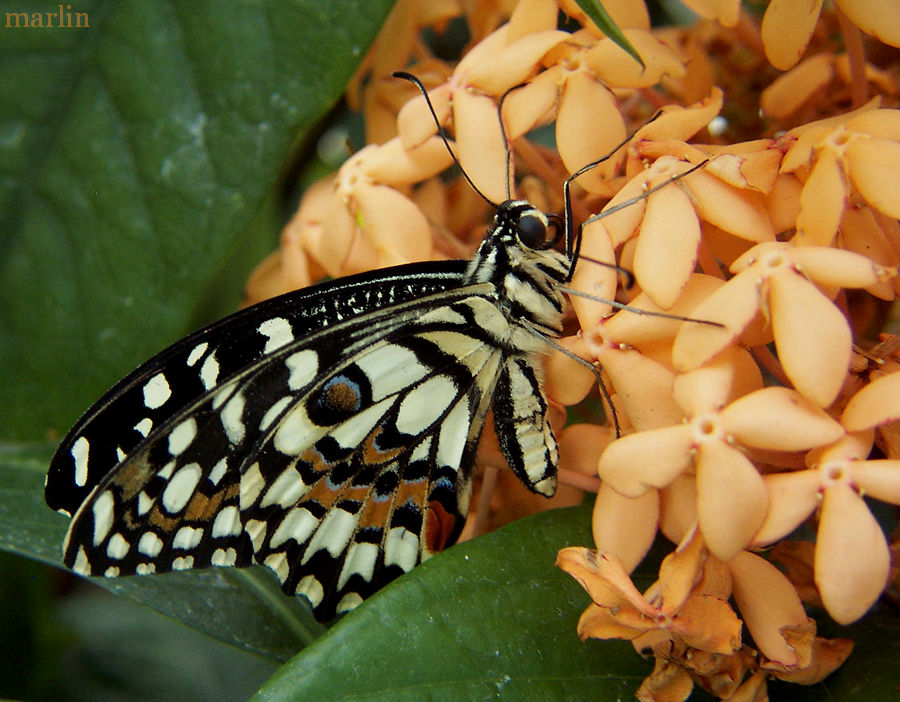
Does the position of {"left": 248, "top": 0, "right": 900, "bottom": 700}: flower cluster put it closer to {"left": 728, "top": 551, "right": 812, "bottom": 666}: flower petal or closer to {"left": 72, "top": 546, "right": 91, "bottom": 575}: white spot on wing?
{"left": 728, "top": 551, "right": 812, "bottom": 666}: flower petal

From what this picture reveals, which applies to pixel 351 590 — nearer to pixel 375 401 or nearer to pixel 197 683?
pixel 375 401

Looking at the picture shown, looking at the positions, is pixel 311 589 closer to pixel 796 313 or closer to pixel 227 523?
pixel 227 523

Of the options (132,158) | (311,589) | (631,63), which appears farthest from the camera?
(132,158)

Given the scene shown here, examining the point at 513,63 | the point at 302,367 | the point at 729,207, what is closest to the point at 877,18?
the point at 729,207

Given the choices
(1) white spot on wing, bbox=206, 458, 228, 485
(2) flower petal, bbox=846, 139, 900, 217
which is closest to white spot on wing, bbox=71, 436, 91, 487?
(1) white spot on wing, bbox=206, 458, 228, 485

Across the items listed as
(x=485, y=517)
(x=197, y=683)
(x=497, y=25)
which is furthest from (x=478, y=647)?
(x=197, y=683)

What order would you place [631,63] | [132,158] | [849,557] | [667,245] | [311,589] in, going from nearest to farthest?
[849,557]
[667,245]
[631,63]
[311,589]
[132,158]

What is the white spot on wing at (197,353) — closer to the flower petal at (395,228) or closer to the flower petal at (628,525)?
the flower petal at (395,228)

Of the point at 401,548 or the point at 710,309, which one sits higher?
the point at 710,309

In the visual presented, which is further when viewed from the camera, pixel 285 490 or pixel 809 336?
pixel 285 490
